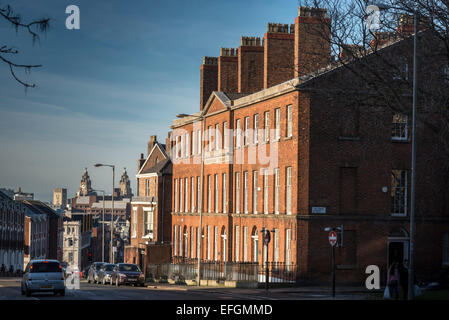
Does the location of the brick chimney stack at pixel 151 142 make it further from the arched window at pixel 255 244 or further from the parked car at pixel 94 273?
the arched window at pixel 255 244

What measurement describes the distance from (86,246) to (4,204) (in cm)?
8526

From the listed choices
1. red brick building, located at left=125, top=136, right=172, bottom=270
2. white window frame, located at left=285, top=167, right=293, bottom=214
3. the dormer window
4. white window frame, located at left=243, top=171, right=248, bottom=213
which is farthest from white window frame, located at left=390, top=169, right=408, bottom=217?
red brick building, located at left=125, top=136, right=172, bottom=270

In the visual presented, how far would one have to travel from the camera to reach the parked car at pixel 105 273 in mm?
55188

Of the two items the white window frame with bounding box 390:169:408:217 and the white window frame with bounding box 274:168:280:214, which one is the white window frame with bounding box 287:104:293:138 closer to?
the white window frame with bounding box 274:168:280:214

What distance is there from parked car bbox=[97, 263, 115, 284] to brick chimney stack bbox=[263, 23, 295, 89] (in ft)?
54.7

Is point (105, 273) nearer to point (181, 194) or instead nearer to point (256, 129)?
point (256, 129)

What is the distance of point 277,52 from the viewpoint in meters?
54.8

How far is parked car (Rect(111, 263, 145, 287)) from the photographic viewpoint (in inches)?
1997

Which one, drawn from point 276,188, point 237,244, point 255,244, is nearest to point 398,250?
point 276,188

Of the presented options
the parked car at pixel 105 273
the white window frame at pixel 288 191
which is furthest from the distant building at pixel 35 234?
the white window frame at pixel 288 191

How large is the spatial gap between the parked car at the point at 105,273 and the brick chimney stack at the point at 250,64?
16532 millimetres

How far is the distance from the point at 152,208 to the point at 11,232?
94.3ft

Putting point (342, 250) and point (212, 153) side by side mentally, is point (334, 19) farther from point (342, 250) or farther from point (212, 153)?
point (212, 153)

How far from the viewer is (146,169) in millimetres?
94188
